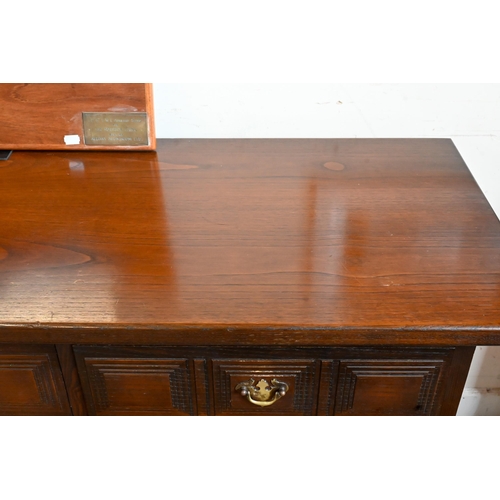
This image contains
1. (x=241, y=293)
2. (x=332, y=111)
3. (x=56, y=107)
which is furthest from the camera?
(x=332, y=111)

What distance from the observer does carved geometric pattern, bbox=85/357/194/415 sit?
769mm

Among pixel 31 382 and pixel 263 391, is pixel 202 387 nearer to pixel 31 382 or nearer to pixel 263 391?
pixel 263 391

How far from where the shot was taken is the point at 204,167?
101 centimetres

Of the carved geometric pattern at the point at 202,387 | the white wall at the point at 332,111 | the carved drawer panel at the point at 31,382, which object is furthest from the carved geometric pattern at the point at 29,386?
the white wall at the point at 332,111

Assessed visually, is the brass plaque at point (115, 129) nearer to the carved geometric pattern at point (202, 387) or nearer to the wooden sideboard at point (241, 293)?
the wooden sideboard at point (241, 293)

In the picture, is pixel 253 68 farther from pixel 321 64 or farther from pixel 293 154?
pixel 293 154

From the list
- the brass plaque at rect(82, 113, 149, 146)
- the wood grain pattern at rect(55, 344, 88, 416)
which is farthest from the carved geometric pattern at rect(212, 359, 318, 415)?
the brass plaque at rect(82, 113, 149, 146)

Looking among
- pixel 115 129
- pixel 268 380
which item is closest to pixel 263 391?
pixel 268 380

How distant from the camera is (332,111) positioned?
3.62 feet

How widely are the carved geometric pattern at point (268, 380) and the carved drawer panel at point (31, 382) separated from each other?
203mm

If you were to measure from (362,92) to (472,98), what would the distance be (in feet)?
Answer: 0.65

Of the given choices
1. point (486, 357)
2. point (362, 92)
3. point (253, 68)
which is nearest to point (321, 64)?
point (253, 68)

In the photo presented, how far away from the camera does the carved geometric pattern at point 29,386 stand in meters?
0.77

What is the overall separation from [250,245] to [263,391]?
7.5 inches
